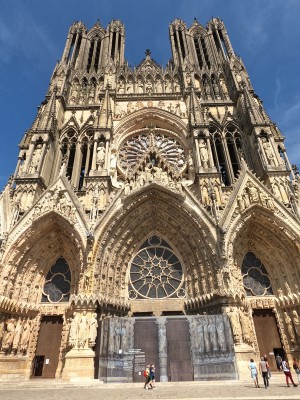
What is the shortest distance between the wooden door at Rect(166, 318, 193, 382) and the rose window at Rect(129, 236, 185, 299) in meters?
2.11

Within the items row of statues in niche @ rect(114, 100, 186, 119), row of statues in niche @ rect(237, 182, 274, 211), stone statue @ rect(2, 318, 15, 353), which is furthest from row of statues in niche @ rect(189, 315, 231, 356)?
row of statues in niche @ rect(114, 100, 186, 119)

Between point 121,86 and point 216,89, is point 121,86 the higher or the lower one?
the higher one

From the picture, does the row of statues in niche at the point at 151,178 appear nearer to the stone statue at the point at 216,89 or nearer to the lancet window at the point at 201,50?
the stone statue at the point at 216,89

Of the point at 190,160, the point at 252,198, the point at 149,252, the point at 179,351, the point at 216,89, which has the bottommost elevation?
the point at 179,351

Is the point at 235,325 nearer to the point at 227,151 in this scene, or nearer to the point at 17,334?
the point at 17,334

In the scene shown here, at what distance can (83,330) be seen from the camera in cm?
1059

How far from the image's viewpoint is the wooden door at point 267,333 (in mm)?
11664

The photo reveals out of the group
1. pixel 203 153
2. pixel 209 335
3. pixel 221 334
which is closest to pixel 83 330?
pixel 209 335

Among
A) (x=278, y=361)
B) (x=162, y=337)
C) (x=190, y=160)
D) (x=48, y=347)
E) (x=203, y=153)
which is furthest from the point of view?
(x=190, y=160)

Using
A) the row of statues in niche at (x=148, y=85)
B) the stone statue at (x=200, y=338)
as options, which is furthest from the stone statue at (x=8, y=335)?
the row of statues in niche at (x=148, y=85)

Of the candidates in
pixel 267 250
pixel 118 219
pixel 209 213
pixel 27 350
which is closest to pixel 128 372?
pixel 27 350

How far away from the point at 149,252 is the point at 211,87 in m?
13.8

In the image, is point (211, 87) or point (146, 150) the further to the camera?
point (211, 87)

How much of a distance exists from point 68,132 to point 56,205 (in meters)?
7.23
